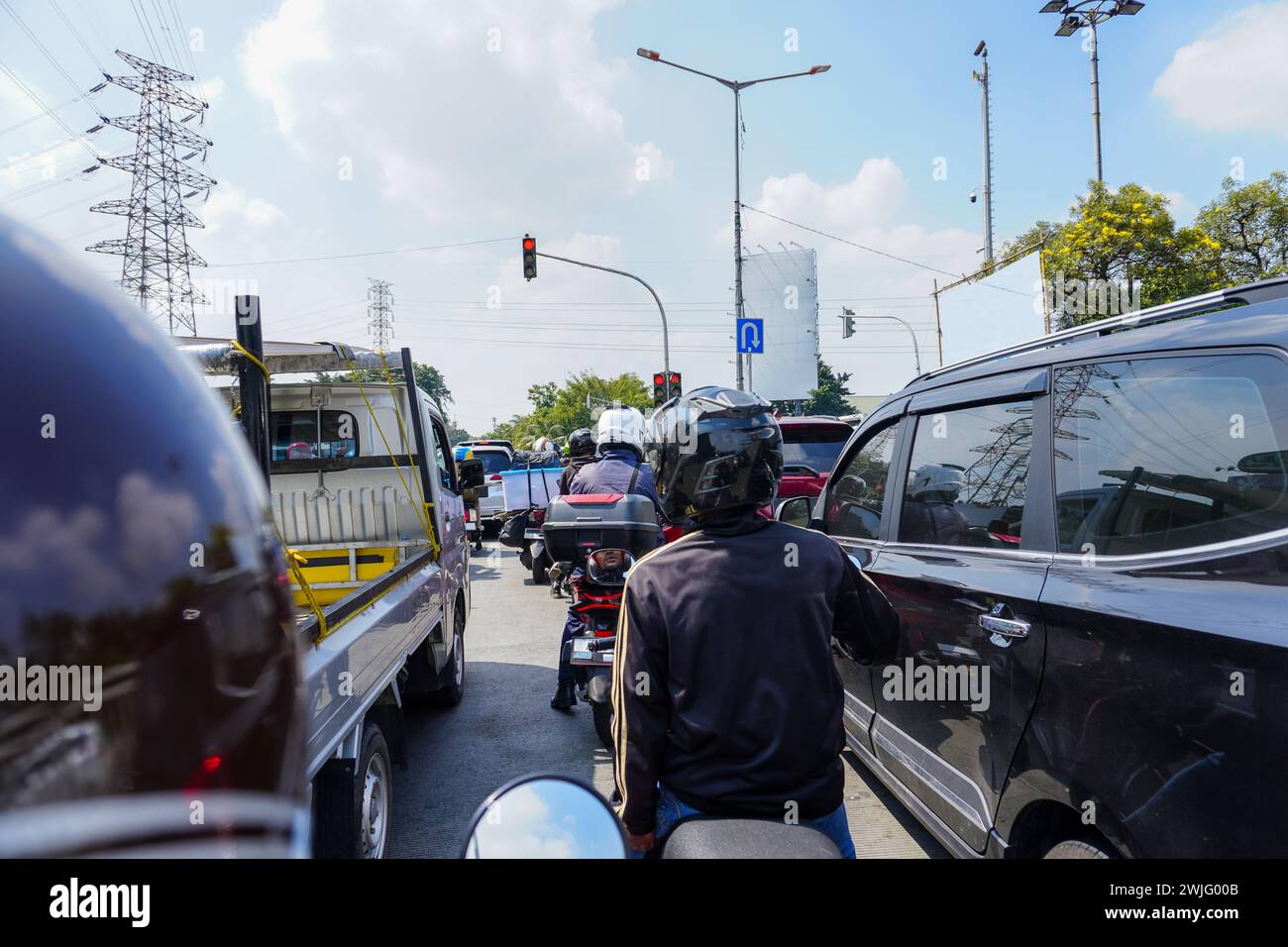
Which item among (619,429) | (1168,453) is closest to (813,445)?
(619,429)

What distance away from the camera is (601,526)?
191 inches

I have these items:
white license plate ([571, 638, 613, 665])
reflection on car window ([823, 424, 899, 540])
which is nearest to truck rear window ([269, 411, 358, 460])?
white license plate ([571, 638, 613, 665])

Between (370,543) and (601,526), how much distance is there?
6.77 feet

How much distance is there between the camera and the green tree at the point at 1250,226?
17.6m

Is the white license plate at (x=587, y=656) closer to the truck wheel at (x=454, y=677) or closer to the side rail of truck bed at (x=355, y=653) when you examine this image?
the side rail of truck bed at (x=355, y=653)

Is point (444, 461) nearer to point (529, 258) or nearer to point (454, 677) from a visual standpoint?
point (454, 677)

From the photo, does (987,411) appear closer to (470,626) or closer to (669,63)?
(470,626)

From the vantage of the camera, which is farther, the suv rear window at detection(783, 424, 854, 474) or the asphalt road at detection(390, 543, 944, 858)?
the suv rear window at detection(783, 424, 854, 474)

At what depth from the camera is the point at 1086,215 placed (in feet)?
65.3

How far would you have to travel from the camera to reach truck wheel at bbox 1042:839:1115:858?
1.93 m

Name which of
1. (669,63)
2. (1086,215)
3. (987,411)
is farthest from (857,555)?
(1086,215)

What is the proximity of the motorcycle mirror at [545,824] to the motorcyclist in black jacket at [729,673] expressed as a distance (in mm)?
488

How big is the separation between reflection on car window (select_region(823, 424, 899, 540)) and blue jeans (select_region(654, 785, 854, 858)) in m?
2.04

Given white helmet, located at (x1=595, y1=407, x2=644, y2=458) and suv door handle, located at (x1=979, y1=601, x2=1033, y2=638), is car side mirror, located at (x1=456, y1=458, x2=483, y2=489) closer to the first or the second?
white helmet, located at (x1=595, y1=407, x2=644, y2=458)
